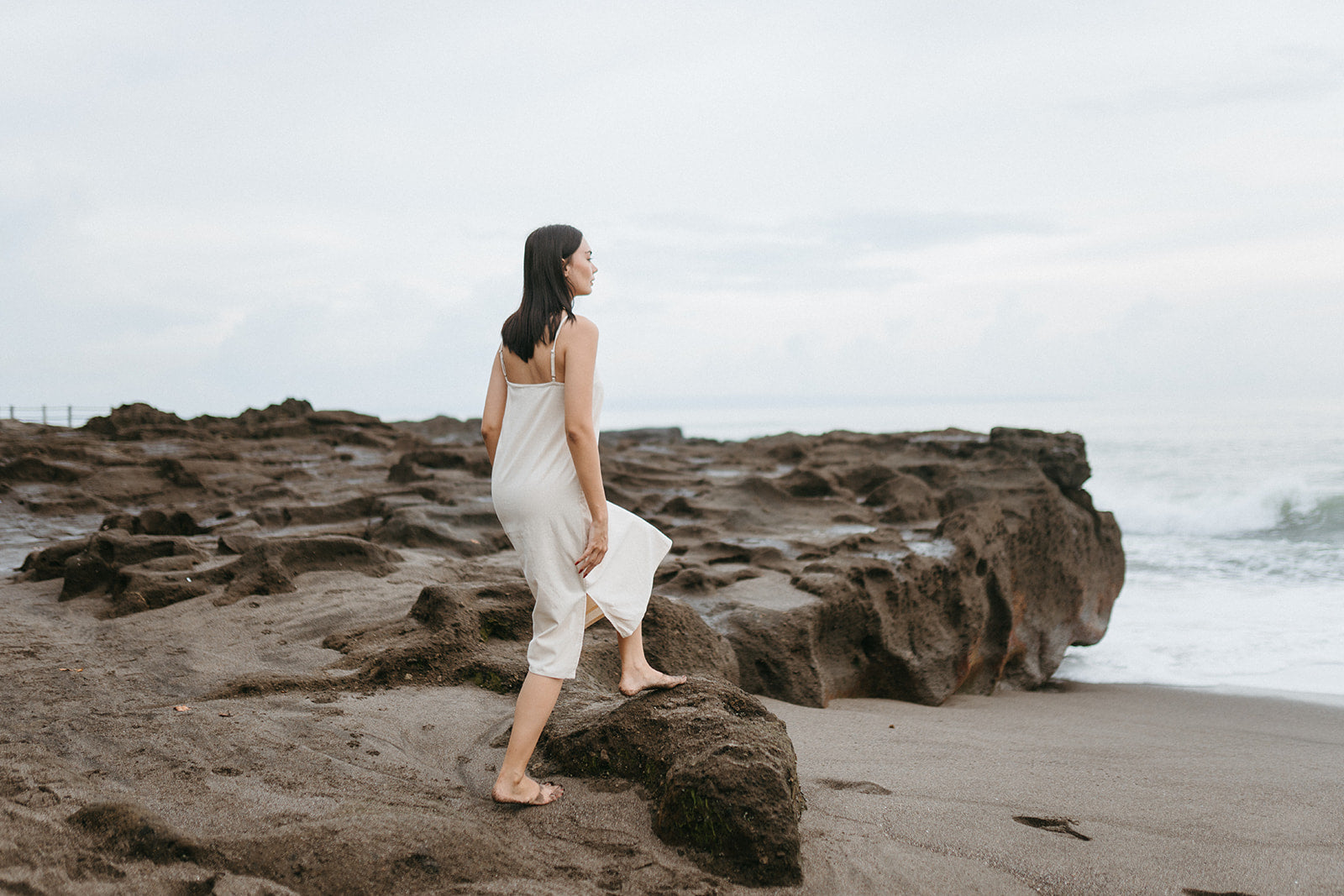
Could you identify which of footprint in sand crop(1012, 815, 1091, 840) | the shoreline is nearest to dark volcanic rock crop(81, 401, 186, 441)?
the shoreline

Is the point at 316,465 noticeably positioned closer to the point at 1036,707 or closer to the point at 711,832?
the point at 1036,707

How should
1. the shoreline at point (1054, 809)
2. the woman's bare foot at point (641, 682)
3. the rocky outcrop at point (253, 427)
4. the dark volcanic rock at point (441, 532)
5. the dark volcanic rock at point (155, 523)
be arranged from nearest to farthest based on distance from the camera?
the shoreline at point (1054, 809) < the woman's bare foot at point (641, 682) < the dark volcanic rock at point (441, 532) < the dark volcanic rock at point (155, 523) < the rocky outcrop at point (253, 427)

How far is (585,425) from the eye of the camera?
8.51 feet

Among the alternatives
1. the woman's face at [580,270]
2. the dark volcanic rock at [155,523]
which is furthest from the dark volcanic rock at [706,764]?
the dark volcanic rock at [155,523]

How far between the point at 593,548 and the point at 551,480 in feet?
0.77

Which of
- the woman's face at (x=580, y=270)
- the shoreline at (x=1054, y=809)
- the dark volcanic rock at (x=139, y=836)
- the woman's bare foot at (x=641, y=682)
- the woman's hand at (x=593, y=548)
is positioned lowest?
the shoreline at (x=1054, y=809)

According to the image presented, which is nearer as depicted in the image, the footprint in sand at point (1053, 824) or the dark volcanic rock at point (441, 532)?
the footprint in sand at point (1053, 824)

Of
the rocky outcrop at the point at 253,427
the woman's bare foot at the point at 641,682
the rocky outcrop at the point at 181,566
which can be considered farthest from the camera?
the rocky outcrop at the point at 253,427

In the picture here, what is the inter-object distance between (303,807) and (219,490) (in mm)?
8573

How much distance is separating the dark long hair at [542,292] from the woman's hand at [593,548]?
0.54m

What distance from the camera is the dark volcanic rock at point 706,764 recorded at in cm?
238

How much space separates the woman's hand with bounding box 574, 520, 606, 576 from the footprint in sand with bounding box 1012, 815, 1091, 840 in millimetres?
1591

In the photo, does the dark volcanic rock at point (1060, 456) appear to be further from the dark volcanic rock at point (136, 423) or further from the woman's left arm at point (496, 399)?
the dark volcanic rock at point (136, 423)

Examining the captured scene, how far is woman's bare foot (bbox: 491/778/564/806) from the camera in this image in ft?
8.62
